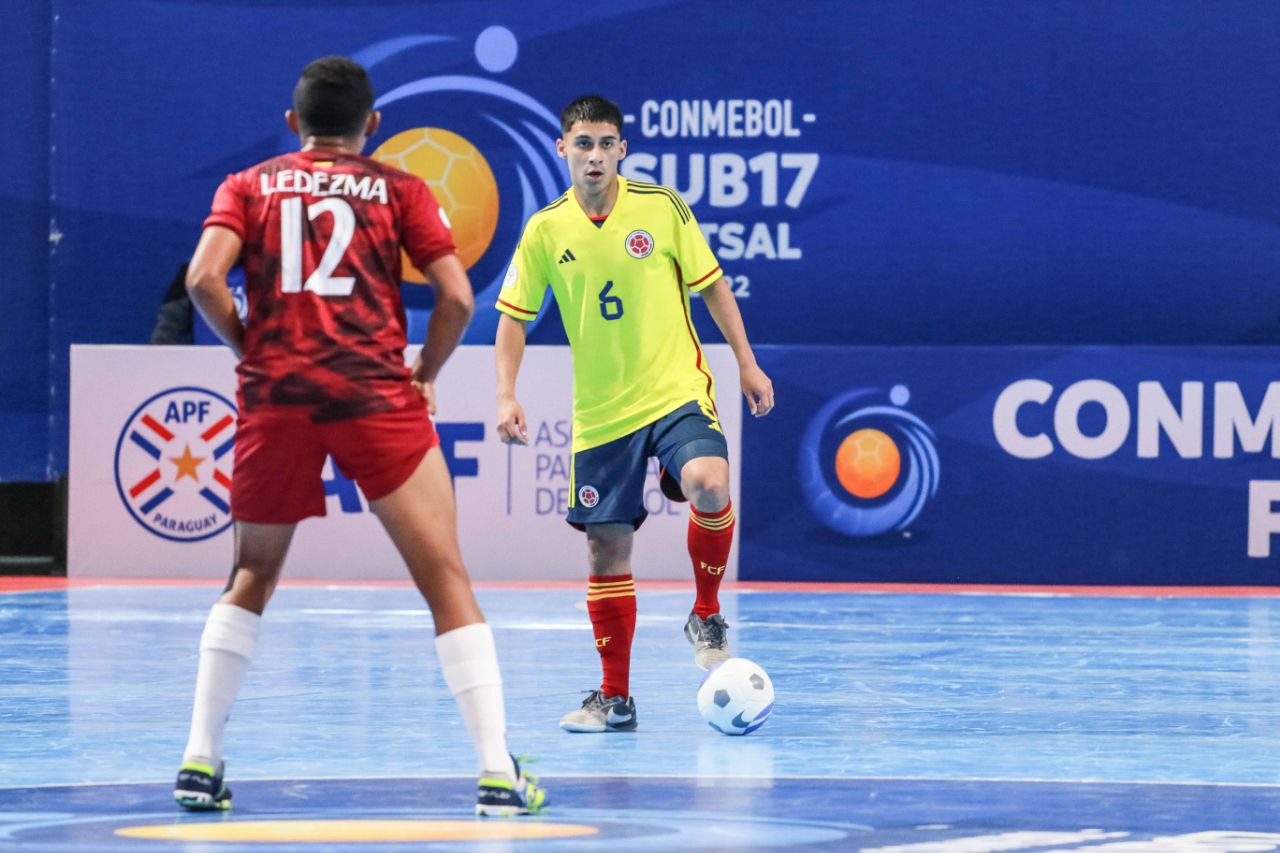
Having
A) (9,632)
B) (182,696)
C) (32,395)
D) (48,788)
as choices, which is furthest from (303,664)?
(32,395)

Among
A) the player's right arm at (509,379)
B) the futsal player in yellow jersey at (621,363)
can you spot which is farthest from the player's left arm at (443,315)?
the futsal player in yellow jersey at (621,363)

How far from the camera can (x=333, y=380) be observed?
4.81 m

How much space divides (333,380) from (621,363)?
2168 mm

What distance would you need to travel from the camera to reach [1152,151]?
1452 centimetres

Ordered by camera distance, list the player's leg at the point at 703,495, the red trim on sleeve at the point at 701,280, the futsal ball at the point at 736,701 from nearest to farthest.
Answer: the futsal ball at the point at 736,701
the player's leg at the point at 703,495
the red trim on sleeve at the point at 701,280

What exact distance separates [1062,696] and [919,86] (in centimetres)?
772

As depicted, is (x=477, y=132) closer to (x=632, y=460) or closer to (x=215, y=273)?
(x=632, y=460)

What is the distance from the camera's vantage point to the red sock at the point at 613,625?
673 centimetres

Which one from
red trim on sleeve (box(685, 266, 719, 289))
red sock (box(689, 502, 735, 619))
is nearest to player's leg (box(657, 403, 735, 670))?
red sock (box(689, 502, 735, 619))

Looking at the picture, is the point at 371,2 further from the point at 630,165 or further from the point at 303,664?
the point at 303,664

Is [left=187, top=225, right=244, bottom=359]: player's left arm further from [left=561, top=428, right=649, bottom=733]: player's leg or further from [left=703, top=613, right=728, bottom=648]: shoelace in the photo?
[left=703, top=613, right=728, bottom=648]: shoelace

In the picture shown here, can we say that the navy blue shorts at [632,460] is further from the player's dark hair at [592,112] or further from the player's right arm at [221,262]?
the player's right arm at [221,262]

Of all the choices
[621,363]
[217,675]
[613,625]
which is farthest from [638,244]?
[217,675]

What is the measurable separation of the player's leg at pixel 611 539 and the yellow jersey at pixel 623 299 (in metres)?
0.08
